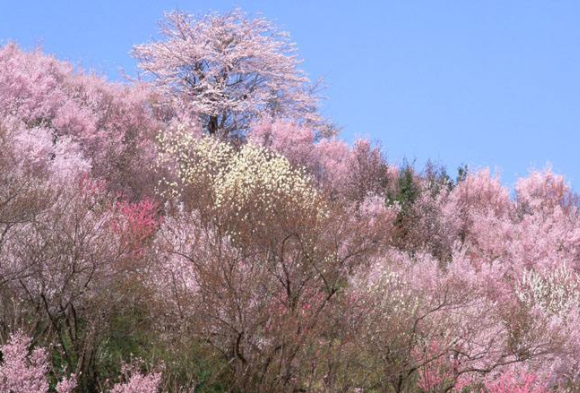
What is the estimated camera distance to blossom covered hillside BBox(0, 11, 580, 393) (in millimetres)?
15625

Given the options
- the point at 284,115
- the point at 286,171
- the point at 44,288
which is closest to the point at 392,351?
the point at 44,288

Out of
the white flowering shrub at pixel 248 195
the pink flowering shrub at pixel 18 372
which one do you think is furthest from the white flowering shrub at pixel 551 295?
the pink flowering shrub at pixel 18 372

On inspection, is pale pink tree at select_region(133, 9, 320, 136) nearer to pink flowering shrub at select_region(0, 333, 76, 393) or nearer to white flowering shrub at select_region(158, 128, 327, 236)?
white flowering shrub at select_region(158, 128, 327, 236)

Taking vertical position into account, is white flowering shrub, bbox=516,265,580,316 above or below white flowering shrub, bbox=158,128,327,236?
below

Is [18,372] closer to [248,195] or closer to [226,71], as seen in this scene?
[248,195]

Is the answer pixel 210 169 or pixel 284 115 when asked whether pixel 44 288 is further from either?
pixel 284 115

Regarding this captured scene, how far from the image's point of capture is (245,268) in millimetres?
17828

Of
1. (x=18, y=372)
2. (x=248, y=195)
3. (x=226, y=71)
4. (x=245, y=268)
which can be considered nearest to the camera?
(x=18, y=372)

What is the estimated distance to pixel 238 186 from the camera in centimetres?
2678

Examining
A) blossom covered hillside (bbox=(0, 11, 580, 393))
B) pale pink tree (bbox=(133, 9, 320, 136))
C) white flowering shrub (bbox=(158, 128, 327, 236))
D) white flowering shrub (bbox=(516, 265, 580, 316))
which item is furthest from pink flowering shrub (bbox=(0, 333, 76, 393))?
pale pink tree (bbox=(133, 9, 320, 136))

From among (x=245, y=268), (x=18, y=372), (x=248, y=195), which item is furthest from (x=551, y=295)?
(x=18, y=372)

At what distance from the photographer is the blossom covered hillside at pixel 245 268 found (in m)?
15.6

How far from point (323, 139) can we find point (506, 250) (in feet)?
43.2

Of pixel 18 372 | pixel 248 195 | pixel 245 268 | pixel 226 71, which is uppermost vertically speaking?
pixel 226 71
